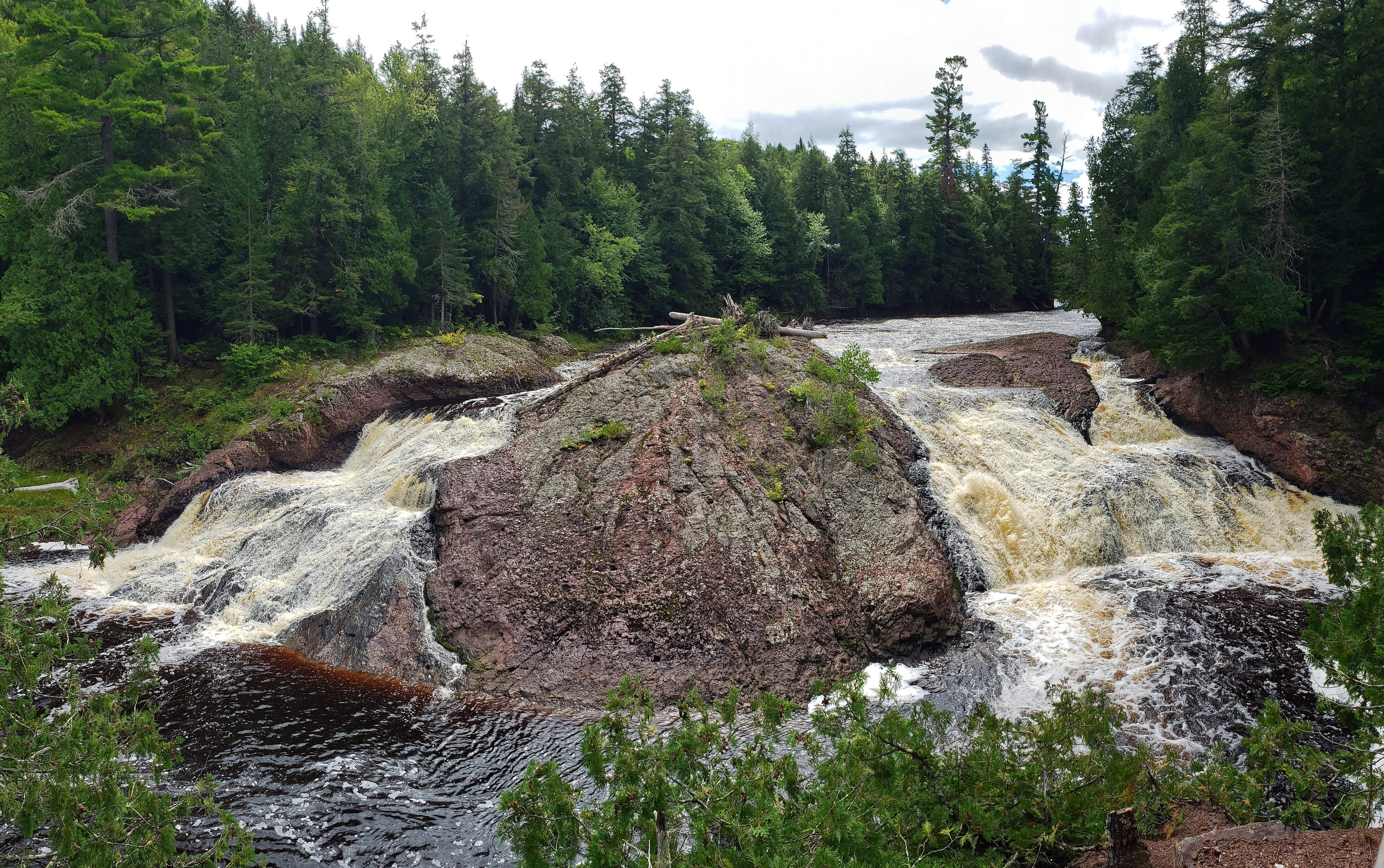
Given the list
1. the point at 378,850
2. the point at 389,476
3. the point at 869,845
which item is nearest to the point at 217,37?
the point at 389,476

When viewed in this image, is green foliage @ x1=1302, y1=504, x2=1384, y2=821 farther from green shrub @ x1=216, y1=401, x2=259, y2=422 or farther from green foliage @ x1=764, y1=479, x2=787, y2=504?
green shrub @ x1=216, y1=401, x2=259, y2=422

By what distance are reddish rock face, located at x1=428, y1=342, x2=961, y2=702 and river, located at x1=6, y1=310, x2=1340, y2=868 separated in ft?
2.99

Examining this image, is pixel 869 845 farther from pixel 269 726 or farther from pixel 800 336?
pixel 800 336

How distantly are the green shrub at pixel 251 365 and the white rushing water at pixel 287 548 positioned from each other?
19.0 ft

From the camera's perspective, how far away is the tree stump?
6309 millimetres

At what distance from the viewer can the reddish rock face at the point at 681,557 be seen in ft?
38.3

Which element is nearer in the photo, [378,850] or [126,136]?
[378,850]

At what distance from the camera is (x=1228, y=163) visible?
1920cm

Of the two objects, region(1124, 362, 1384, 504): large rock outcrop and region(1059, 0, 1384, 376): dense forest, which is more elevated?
region(1059, 0, 1384, 376): dense forest

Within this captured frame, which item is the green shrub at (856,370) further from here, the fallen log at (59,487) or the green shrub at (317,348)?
the fallen log at (59,487)

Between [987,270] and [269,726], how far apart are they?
172ft

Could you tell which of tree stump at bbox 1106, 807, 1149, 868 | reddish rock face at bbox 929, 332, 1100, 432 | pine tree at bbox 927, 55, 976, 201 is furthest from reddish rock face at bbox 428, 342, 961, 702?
pine tree at bbox 927, 55, 976, 201

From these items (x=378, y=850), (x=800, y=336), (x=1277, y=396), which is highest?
(x=800, y=336)

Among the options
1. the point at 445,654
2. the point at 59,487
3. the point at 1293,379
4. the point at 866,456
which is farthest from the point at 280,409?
the point at 1293,379
